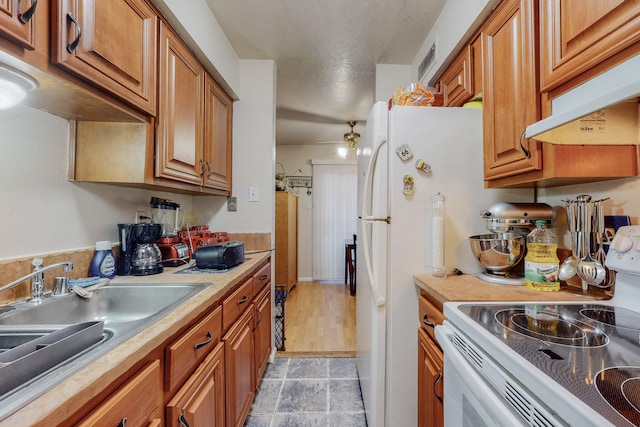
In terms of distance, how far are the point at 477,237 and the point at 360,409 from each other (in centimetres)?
123

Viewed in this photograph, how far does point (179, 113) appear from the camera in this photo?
1.39 metres

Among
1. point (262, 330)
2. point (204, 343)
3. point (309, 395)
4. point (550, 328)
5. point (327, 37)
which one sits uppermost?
point (327, 37)

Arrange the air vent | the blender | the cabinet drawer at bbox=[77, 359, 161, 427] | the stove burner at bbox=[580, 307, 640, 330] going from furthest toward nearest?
1. the air vent
2. the blender
3. the stove burner at bbox=[580, 307, 640, 330]
4. the cabinet drawer at bbox=[77, 359, 161, 427]

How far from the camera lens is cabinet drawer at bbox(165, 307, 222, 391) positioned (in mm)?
752

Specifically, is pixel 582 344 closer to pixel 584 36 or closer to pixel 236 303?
pixel 584 36

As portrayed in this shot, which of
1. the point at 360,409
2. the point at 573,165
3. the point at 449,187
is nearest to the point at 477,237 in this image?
the point at 449,187

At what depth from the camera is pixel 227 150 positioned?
2.05 m

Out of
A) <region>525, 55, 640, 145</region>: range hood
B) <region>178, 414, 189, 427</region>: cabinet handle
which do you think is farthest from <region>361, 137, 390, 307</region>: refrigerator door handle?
<region>178, 414, 189, 427</region>: cabinet handle

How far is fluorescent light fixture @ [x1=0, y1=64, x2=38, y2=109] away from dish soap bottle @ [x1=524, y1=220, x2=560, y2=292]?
179 centimetres

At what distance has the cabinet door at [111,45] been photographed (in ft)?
2.55

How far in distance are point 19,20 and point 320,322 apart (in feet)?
9.34

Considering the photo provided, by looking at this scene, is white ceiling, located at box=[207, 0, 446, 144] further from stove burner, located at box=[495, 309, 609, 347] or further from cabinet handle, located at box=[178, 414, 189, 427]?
cabinet handle, located at box=[178, 414, 189, 427]

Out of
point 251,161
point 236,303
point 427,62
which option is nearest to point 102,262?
point 236,303

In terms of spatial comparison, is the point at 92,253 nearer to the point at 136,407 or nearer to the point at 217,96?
the point at 136,407
